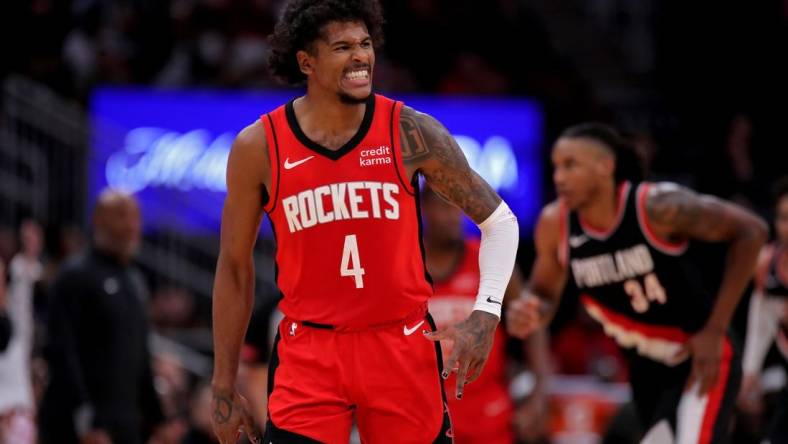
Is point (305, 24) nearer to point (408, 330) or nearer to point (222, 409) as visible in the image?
point (408, 330)

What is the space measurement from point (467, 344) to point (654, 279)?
1947 millimetres

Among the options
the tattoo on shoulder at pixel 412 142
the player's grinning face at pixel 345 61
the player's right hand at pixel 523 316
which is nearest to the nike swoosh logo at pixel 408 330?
the tattoo on shoulder at pixel 412 142

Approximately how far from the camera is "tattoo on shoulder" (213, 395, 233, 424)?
15.5 feet

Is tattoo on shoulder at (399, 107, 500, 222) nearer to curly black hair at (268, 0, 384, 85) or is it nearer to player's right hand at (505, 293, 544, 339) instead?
curly black hair at (268, 0, 384, 85)

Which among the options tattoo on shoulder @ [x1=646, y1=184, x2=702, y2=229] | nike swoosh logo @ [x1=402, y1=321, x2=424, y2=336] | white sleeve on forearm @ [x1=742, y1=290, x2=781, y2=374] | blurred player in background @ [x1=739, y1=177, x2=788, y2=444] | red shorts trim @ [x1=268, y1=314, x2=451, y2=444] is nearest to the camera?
red shorts trim @ [x1=268, y1=314, x2=451, y2=444]

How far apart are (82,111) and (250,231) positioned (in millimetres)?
8397

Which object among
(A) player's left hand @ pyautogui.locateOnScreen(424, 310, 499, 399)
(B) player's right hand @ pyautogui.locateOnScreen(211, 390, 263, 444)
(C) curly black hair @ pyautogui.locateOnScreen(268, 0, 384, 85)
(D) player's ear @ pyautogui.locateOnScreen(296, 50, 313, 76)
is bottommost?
(B) player's right hand @ pyautogui.locateOnScreen(211, 390, 263, 444)

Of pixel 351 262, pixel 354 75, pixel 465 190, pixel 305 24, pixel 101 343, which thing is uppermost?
pixel 305 24

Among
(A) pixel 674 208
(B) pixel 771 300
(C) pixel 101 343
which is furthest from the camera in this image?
(C) pixel 101 343

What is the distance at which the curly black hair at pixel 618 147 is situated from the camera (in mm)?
6398

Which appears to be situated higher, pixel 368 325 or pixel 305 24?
pixel 305 24

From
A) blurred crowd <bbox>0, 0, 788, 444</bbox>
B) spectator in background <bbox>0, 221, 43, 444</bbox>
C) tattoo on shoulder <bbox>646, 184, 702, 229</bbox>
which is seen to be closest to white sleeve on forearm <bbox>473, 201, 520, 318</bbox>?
tattoo on shoulder <bbox>646, 184, 702, 229</bbox>

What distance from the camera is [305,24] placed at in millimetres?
4652

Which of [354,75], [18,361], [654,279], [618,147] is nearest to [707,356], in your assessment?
[654,279]
